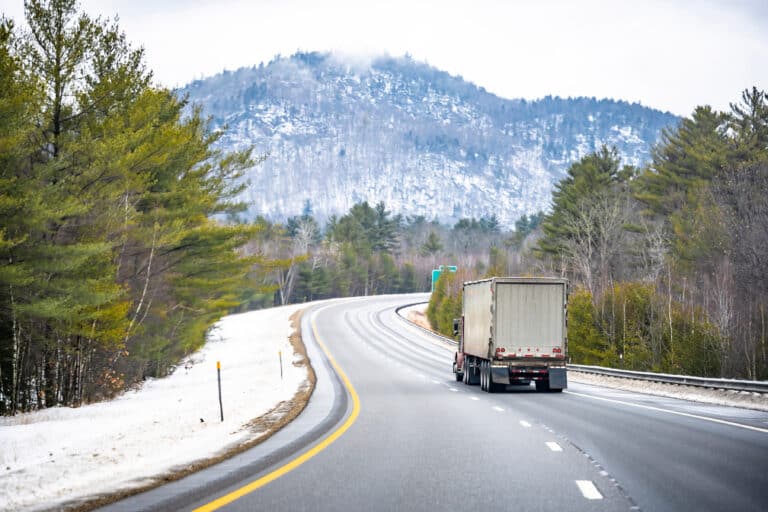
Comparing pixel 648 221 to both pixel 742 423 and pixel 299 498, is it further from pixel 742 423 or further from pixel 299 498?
pixel 299 498

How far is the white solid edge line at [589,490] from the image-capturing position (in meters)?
8.85

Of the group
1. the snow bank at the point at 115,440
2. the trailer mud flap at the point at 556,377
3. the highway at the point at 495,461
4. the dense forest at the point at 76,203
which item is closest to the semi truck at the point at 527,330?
the trailer mud flap at the point at 556,377

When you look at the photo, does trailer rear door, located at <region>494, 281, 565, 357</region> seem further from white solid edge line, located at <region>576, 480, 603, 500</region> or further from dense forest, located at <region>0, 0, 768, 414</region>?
white solid edge line, located at <region>576, 480, 603, 500</region>

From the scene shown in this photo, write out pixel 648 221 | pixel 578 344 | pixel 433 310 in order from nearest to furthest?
pixel 578 344 → pixel 648 221 → pixel 433 310

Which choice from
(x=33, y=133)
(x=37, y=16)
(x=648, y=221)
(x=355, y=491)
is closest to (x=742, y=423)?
(x=355, y=491)

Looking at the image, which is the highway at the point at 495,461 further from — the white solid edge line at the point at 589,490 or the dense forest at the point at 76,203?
the dense forest at the point at 76,203

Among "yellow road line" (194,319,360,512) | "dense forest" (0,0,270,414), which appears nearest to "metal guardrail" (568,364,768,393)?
"yellow road line" (194,319,360,512)

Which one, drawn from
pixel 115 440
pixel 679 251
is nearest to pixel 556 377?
pixel 115 440

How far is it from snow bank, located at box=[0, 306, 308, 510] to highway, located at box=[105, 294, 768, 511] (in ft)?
2.79

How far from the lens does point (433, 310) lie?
10419 centimetres

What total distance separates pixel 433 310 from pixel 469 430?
290 ft

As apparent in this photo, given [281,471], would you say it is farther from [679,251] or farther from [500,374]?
[679,251]

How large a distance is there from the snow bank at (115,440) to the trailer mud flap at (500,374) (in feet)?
21.5

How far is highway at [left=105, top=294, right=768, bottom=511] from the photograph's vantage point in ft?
28.1
